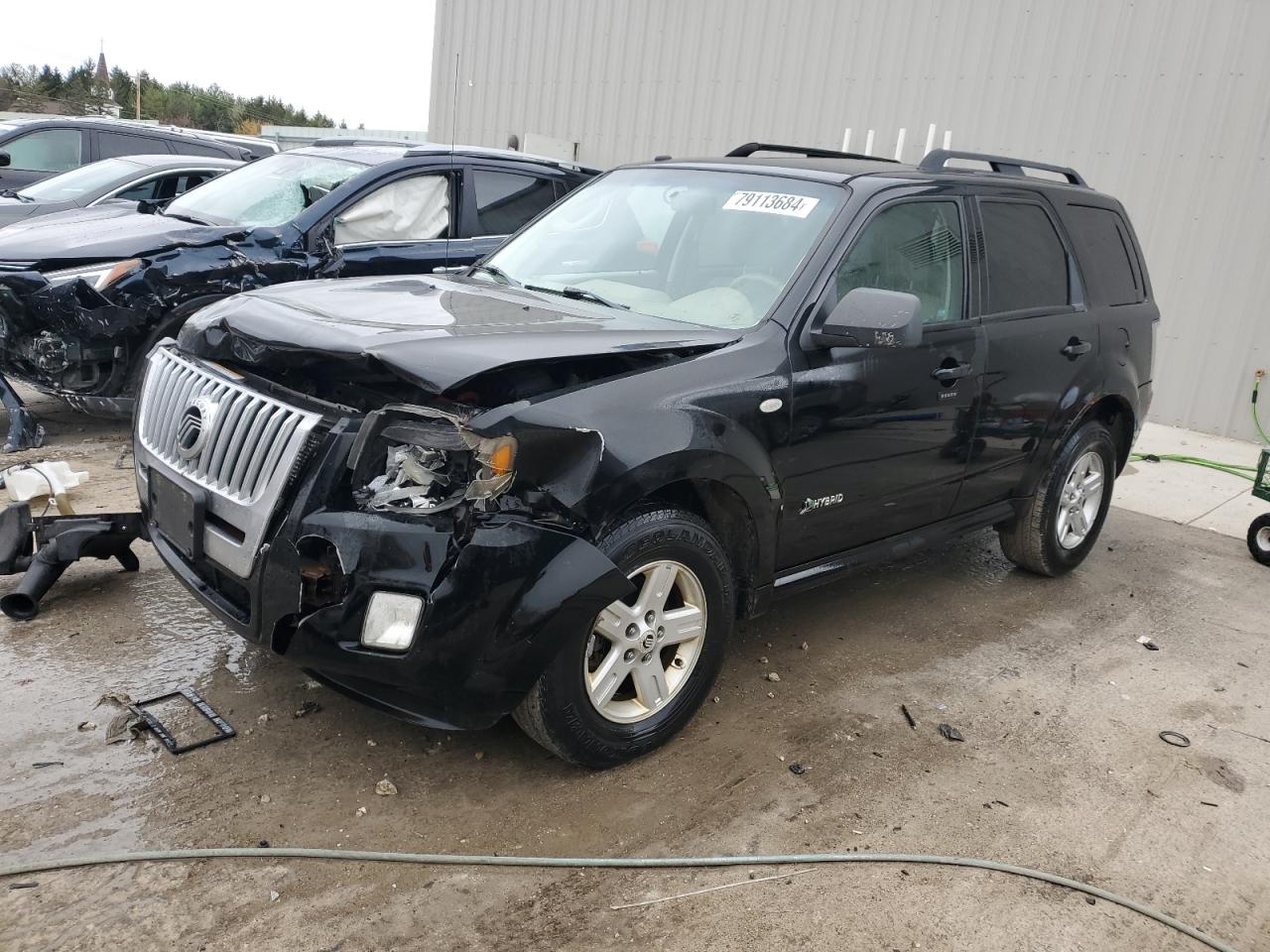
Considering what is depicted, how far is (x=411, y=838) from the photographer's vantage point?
292 cm

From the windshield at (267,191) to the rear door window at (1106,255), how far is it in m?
4.26

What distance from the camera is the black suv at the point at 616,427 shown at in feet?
9.25

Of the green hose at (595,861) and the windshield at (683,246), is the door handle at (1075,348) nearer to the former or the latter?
the windshield at (683,246)

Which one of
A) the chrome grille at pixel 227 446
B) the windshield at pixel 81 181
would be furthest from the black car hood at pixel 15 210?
the chrome grille at pixel 227 446

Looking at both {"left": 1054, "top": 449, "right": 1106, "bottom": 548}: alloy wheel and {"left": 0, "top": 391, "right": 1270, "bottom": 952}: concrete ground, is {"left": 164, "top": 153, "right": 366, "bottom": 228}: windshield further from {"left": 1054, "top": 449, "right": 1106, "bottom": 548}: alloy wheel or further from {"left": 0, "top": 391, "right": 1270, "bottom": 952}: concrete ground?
{"left": 1054, "top": 449, "right": 1106, "bottom": 548}: alloy wheel

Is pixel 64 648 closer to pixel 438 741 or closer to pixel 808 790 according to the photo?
pixel 438 741

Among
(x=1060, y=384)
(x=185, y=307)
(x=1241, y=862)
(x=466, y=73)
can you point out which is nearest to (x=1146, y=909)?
(x=1241, y=862)

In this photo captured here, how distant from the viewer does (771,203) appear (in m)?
3.98

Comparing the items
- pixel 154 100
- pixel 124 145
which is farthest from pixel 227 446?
pixel 154 100

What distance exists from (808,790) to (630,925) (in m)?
0.90

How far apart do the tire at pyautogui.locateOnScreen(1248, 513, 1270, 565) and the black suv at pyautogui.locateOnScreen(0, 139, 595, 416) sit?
15.9 feet

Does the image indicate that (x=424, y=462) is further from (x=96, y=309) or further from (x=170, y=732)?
(x=96, y=309)

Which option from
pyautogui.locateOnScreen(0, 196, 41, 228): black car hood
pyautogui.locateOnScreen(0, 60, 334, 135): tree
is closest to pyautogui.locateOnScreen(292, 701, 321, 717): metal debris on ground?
pyautogui.locateOnScreen(0, 196, 41, 228): black car hood

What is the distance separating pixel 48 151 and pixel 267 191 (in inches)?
206
